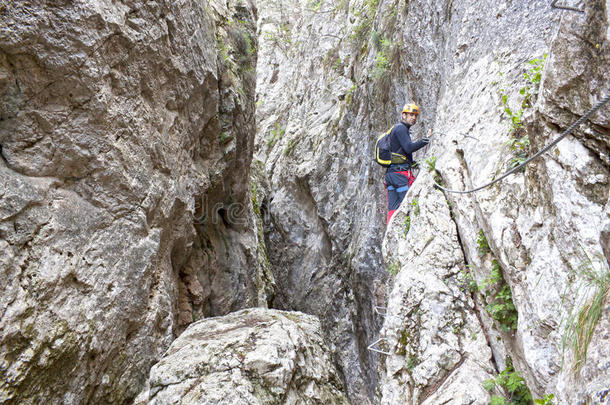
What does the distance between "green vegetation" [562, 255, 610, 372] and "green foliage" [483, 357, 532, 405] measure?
1.18m

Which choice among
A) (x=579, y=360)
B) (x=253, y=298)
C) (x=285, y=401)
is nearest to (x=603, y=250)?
(x=579, y=360)

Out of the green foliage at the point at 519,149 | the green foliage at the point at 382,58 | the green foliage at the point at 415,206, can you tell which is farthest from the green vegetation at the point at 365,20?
the green foliage at the point at 519,149

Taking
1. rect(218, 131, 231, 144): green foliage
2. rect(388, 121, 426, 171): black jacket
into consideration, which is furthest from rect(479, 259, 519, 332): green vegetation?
rect(218, 131, 231, 144): green foliage

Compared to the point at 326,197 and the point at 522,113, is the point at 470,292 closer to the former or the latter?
the point at 522,113

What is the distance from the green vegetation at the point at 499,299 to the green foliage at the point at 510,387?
0.42 meters

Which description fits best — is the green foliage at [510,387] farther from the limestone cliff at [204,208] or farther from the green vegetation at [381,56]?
the green vegetation at [381,56]

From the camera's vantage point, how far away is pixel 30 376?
4543 mm

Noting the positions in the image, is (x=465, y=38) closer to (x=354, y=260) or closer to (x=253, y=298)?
(x=354, y=260)

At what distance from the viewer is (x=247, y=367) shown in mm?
5531

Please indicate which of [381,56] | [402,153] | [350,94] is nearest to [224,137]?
[402,153]

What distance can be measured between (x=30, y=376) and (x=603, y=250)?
229 inches

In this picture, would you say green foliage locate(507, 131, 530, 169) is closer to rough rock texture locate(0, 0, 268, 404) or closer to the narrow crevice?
the narrow crevice

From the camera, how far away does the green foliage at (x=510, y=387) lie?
3.75 m

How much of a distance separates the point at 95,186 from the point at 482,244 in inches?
210
